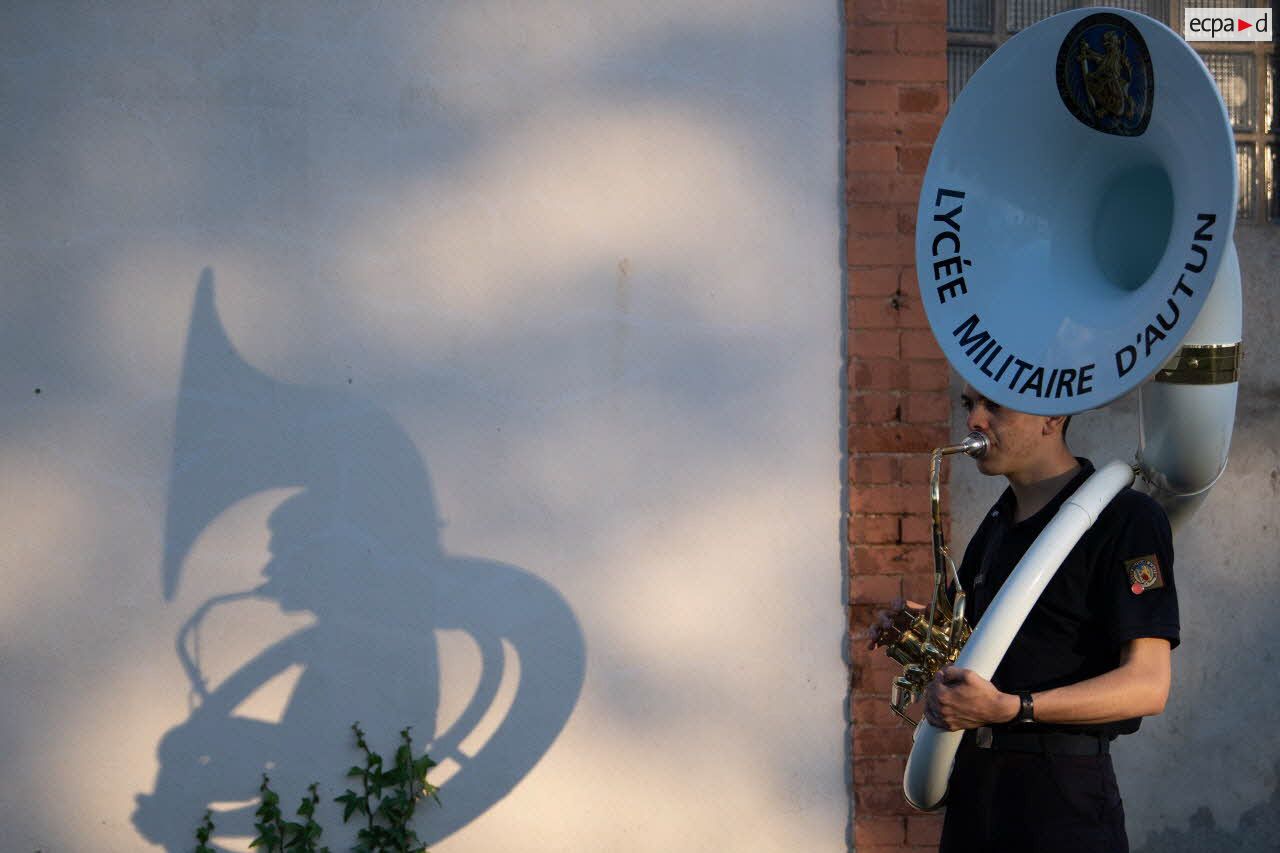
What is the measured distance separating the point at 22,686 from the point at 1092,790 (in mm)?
2772

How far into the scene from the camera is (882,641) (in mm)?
2967

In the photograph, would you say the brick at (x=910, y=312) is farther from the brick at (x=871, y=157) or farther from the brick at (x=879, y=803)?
the brick at (x=879, y=803)

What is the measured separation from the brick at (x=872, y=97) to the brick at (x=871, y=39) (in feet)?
0.31

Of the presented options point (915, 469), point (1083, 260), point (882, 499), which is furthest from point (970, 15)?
point (1083, 260)

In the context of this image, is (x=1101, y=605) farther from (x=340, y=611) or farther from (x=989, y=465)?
(x=340, y=611)

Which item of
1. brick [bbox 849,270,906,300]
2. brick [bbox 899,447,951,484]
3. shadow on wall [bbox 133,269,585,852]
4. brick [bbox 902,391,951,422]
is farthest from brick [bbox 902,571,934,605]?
shadow on wall [bbox 133,269,585,852]

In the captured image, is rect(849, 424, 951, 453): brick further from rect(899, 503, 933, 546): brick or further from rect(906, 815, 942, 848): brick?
rect(906, 815, 942, 848): brick

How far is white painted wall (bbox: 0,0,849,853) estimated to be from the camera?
387cm

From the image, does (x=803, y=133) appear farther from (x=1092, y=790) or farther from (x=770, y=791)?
(x=1092, y=790)

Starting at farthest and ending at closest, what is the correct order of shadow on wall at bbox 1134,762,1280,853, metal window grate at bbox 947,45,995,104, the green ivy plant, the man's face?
metal window grate at bbox 947,45,995,104 < shadow on wall at bbox 1134,762,1280,853 < the green ivy plant < the man's face

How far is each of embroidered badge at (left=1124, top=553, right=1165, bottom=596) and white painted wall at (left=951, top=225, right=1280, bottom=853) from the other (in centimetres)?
171

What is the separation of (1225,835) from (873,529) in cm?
147

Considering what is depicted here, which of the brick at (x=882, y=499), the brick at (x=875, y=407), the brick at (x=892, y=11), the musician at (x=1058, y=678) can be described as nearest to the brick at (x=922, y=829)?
the brick at (x=882, y=499)

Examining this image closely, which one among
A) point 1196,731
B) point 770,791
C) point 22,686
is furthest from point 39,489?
point 1196,731
